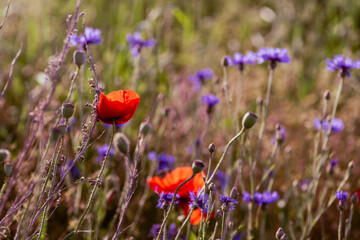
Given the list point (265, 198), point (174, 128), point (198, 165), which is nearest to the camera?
point (198, 165)

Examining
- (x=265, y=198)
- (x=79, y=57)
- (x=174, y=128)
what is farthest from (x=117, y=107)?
(x=174, y=128)

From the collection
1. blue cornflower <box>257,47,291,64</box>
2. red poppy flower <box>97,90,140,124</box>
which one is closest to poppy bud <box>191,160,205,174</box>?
red poppy flower <box>97,90,140,124</box>

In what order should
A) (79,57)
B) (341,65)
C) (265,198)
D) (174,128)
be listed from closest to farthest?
(79,57)
(265,198)
(341,65)
(174,128)

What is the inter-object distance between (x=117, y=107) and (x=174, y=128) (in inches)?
27.5

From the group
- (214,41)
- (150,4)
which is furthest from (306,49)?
(150,4)

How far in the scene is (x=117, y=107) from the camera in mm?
871

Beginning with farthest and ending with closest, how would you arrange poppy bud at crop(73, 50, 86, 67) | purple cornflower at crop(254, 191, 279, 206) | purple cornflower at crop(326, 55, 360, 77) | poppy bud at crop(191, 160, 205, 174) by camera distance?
purple cornflower at crop(326, 55, 360, 77)
purple cornflower at crop(254, 191, 279, 206)
poppy bud at crop(73, 50, 86, 67)
poppy bud at crop(191, 160, 205, 174)

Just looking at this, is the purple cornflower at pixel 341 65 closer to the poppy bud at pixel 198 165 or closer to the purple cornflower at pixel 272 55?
the purple cornflower at pixel 272 55

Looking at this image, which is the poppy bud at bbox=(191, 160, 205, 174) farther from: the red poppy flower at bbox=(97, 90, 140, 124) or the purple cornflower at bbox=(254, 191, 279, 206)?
the purple cornflower at bbox=(254, 191, 279, 206)

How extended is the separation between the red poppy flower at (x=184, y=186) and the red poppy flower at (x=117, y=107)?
0.87 ft

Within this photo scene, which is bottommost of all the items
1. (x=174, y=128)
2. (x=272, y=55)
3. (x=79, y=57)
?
(x=79, y=57)

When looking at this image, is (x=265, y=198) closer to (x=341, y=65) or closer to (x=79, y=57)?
(x=341, y=65)

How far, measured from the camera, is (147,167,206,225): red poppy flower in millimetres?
1083

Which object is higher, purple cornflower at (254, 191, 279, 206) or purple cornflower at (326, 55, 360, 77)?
purple cornflower at (326, 55, 360, 77)
